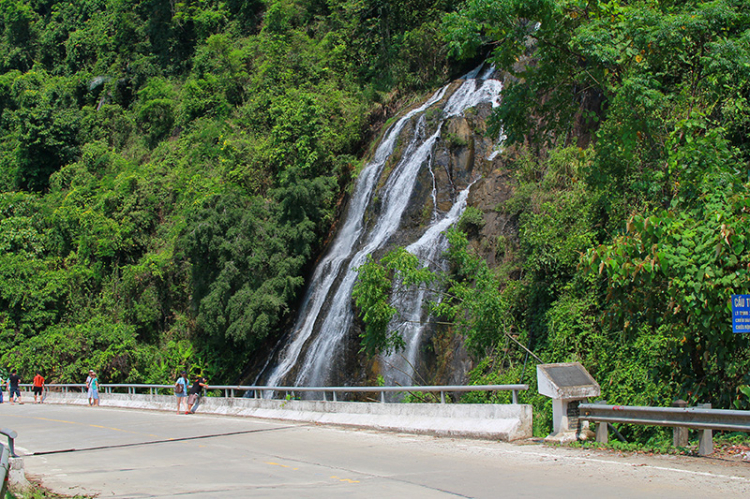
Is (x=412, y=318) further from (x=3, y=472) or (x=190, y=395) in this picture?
(x=3, y=472)

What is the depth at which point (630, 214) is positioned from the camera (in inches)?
595

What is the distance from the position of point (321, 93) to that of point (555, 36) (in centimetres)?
2117

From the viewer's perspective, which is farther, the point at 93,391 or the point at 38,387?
the point at 38,387

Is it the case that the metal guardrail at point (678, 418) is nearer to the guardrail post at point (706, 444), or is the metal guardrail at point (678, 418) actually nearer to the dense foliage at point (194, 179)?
the guardrail post at point (706, 444)

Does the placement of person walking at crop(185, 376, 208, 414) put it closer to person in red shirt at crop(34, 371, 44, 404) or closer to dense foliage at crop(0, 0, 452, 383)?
dense foliage at crop(0, 0, 452, 383)

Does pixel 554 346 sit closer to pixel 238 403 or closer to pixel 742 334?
pixel 742 334

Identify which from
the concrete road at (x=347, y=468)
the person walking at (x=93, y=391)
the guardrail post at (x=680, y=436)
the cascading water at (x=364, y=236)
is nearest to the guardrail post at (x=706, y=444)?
the concrete road at (x=347, y=468)

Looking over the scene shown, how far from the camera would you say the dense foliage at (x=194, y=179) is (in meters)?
29.8

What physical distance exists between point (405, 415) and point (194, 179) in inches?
1095

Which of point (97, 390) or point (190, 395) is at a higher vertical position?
point (190, 395)

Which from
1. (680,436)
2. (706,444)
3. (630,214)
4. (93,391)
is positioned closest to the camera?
(706,444)

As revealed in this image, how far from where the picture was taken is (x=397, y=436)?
1322cm

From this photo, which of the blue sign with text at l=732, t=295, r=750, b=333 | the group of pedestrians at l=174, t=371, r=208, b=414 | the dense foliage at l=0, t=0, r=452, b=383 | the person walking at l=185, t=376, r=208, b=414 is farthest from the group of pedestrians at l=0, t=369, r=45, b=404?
A: the blue sign with text at l=732, t=295, r=750, b=333

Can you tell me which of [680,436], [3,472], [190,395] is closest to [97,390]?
[190,395]
